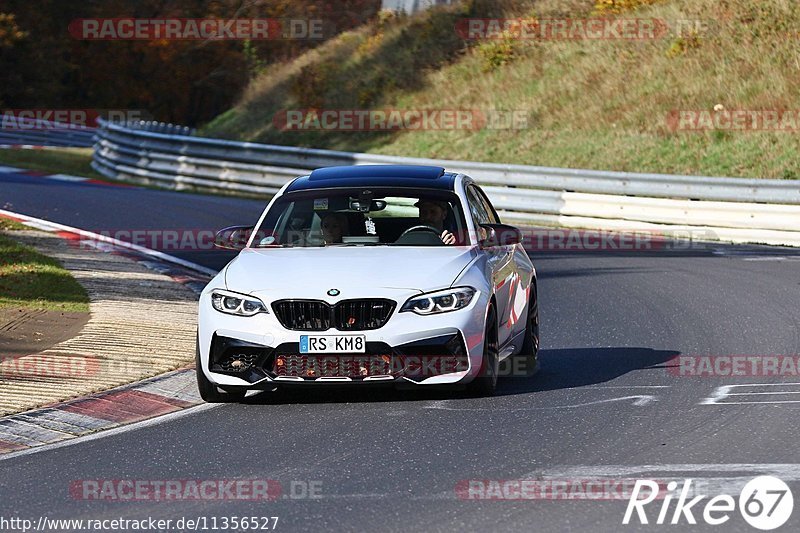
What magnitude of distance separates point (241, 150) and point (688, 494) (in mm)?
25630

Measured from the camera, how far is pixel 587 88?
34.8 meters

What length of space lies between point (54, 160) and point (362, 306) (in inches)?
1338

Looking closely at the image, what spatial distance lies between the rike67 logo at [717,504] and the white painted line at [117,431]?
11.5 ft

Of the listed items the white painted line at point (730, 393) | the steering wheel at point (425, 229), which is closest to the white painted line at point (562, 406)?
the white painted line at point (730, 393)

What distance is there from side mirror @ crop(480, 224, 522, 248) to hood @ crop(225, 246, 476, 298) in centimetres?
20

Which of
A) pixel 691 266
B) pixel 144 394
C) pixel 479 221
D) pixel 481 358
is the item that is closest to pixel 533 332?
pixel 479 221

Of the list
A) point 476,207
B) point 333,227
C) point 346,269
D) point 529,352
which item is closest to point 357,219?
point 333,227

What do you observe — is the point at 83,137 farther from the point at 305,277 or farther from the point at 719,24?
the point at 305,277

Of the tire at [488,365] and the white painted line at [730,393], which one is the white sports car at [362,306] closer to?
the tire at [488,365]

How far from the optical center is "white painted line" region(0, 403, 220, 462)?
8578 mm

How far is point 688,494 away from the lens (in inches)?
271

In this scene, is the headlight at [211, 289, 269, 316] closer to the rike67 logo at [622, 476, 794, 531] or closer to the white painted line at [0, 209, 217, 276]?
the rike67 logo at [622, 476, 794, 531]

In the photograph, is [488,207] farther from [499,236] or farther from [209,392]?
[209,392]

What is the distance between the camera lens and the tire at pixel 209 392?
990cm
